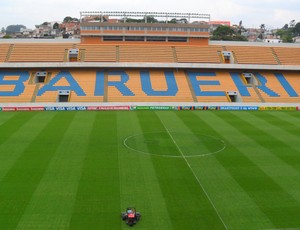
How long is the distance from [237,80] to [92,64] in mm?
16950

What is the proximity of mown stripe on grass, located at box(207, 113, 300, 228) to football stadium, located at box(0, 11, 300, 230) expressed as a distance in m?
0.07

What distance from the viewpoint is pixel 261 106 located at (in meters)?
38.8

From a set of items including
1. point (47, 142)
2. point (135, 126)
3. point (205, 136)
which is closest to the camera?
point (47, 142)

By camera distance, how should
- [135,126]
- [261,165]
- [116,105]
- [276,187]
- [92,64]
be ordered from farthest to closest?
1. [92,64]
2. [116,105]
3. [135,126]
4. [261,165]
5. [276,187]

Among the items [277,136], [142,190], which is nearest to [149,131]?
[277,136]

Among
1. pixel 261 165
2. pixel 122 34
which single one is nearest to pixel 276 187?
pixel 261 165

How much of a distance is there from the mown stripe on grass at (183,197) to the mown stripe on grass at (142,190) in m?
0.28

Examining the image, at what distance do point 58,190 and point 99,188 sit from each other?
5.83 ft

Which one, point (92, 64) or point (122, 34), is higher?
point (122, 34)

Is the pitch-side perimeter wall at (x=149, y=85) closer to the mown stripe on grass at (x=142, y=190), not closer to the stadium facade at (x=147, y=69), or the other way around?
the stadium facade at (x=147, y=69)

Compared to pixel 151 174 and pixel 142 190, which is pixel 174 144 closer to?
pixel 151 174

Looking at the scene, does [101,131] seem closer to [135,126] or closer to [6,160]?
[135,126]

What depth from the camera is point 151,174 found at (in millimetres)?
18734

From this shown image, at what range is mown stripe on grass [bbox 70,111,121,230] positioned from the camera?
1400 cm
